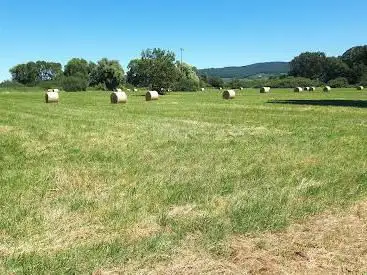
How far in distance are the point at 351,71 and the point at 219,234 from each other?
4940 inches

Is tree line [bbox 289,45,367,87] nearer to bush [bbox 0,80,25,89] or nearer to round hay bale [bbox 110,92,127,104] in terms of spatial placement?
bush [bbox 0,80,25,89]

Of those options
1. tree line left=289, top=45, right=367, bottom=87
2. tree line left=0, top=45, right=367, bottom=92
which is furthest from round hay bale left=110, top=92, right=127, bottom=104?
tree line left=289, top=45, right=367, bottom=87

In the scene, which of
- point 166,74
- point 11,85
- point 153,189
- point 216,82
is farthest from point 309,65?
point 153,189

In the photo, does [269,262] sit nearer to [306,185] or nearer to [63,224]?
[63,224]

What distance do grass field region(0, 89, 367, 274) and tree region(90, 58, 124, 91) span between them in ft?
343

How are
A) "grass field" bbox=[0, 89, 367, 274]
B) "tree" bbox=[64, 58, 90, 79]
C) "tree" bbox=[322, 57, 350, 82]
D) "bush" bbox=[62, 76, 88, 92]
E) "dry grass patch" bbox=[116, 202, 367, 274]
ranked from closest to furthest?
1. "dry grass patch" bbox=[116, 202, 367, 274]
2. "grass field" bbox=[0, 89, 367, 274]
3. "bush" bbox=[62, 76, 88, 92]
4. "tree" bbox=[322, 57, 350, 82]
5. "tree" bbox=[64, 58, 90, 79]

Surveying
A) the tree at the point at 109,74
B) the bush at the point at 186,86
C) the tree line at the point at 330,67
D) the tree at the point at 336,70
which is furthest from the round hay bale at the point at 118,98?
the tree at the point at 336,70

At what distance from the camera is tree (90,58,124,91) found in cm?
11950

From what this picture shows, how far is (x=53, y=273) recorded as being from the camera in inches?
211

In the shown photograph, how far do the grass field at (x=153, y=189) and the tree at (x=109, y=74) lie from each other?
10463cm

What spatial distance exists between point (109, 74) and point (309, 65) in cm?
7320

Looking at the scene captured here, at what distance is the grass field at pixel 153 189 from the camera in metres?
6.11

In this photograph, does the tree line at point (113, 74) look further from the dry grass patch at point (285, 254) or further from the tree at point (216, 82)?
the dry grass patch at point (285, 254)

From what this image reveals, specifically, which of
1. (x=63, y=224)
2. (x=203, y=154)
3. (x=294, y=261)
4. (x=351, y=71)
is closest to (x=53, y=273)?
(x=63, y=224)
